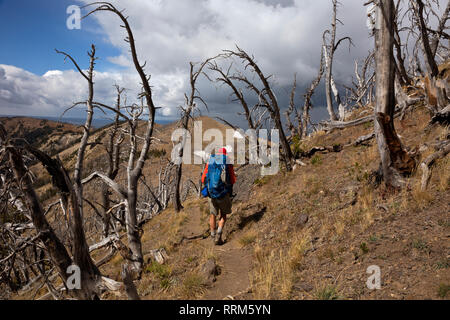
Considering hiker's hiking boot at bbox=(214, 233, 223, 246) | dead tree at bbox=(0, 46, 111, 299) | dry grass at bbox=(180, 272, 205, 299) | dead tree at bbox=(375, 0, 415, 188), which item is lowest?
dry grass at bbox=(180, 272, 205, 299)

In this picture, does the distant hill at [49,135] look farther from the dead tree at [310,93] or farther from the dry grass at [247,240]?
the dead tree at [310,93]

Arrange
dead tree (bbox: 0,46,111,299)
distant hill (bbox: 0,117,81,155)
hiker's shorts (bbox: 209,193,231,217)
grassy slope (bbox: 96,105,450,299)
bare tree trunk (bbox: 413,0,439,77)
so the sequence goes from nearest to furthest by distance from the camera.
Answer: grassy slope (bbox: 96,105,450,299), dead tree (bbox: 0,46,111,299), distant hill (bbox: 0,117,81,155), hiker's shorts (bbox: 209,193,231,217), bare tree trunk (bbox: 413,0,439,77)

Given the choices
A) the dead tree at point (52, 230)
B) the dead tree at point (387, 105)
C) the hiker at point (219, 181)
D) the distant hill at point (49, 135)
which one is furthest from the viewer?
the hiker at point (219, 181)

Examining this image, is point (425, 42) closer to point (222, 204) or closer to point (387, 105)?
point (387, 105)

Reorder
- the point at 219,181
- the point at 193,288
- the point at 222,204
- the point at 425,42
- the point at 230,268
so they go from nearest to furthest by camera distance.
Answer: the point at 193,288
the point at 230,268
the point at 219,181
the point at 222,204
the point at 425,42

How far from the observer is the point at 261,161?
12.4 metres

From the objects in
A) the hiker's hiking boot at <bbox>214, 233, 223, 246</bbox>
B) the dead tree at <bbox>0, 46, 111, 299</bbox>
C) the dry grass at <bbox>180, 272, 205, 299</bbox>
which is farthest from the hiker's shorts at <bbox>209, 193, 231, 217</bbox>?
the dead tree at <bbox>0, 46, 111, 299</bbox>

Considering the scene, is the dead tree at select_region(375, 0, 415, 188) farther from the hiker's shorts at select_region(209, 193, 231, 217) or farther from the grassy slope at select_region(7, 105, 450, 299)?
the hiker's shorts at select_region(209, 193, 231, 217)

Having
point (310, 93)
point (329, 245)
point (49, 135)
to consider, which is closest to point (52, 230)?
point (49, 135)

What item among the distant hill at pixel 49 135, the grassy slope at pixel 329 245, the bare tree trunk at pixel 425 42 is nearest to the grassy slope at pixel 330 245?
the grassy slope at pixel 329 245

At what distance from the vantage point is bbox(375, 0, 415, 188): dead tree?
5.20 metres

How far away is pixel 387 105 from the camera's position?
5.34 m

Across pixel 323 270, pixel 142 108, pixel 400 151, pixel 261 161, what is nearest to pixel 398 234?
pixel 323 270

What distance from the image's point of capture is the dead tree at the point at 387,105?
17.1 ft
